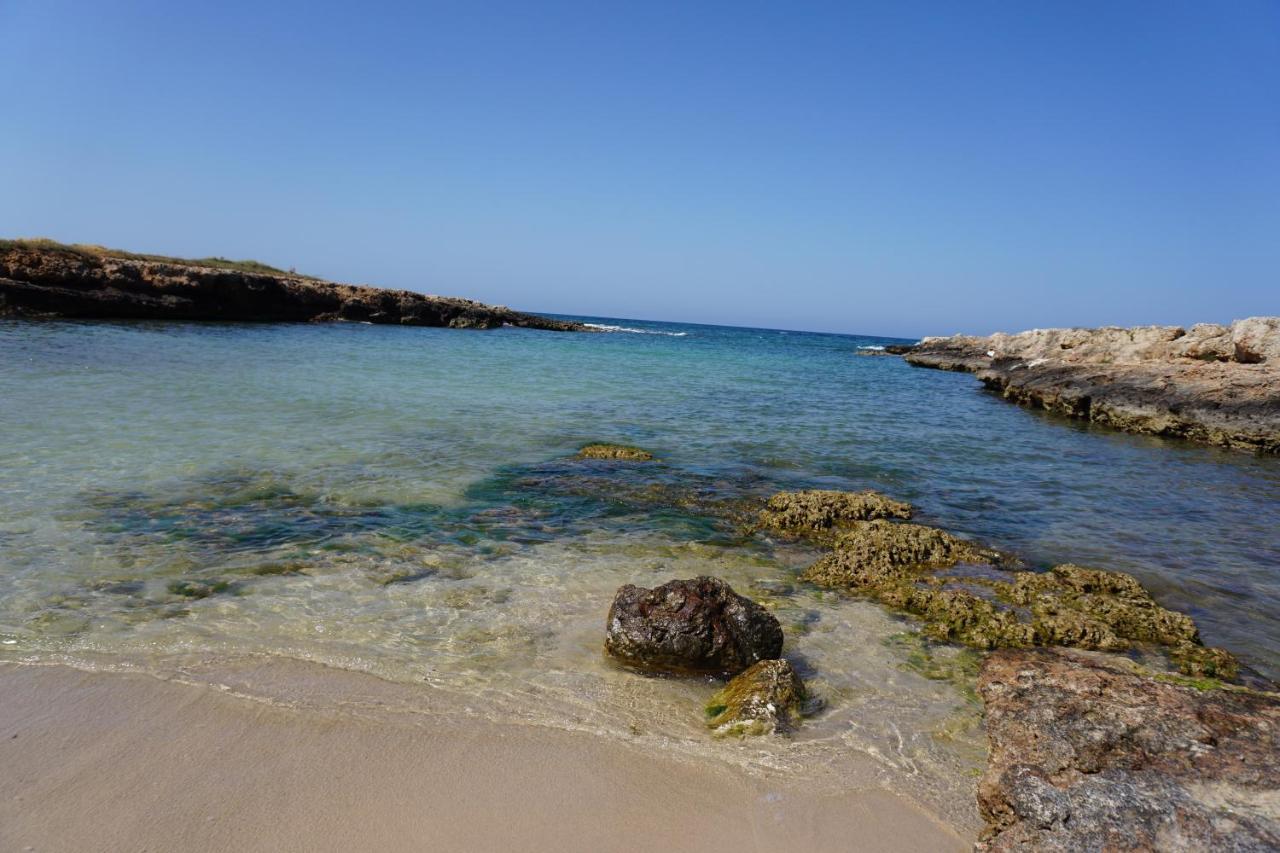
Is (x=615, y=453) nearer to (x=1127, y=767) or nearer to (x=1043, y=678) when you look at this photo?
(x=1043, y=678)

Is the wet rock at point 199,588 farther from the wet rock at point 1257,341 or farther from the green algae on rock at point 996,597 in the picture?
the wet rock at point 1257,341

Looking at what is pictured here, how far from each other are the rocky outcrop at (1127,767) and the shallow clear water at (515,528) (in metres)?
0.62

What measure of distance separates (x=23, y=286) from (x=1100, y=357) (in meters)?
42.8

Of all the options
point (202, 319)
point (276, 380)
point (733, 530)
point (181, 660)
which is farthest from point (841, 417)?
point (202, 319)

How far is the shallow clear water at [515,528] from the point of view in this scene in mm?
4680

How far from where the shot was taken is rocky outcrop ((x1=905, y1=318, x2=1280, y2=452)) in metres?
16.8

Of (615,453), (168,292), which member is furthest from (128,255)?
(615,453)

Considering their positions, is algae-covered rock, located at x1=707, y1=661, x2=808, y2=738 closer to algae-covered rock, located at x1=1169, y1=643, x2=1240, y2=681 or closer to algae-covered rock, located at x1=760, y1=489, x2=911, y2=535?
algae-covered rock, located at x1=1169, y1=643, x2=1240, y2=681

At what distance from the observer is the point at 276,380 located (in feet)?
58.4

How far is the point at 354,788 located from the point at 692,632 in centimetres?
237

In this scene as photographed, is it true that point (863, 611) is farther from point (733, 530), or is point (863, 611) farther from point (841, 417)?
point (841, 417)

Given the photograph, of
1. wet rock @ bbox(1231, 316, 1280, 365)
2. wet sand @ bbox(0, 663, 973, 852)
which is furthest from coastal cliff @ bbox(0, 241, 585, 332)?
wet rock @ bbox(1231, 316, 1280, 365)

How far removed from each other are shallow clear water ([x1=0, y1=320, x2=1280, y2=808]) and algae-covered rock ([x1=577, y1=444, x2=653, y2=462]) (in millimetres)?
499

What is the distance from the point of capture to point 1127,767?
3008 mm
